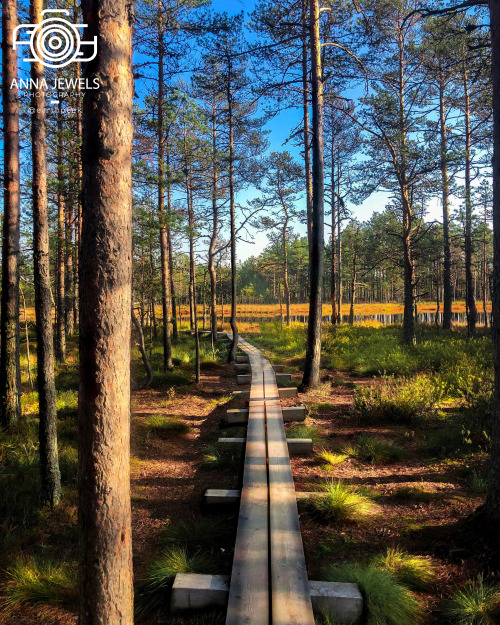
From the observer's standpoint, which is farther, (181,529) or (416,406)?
(416,406)

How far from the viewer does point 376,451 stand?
5.17m

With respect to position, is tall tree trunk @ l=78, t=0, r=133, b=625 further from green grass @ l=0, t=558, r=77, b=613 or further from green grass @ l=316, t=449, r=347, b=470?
green grass @ l=316, t=449, r=347, b=470

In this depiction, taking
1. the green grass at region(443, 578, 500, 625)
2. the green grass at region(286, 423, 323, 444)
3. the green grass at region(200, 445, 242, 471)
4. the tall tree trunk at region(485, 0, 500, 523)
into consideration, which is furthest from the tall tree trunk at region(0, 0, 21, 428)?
the tall tree trunk at region(485, 0, 500, 523)

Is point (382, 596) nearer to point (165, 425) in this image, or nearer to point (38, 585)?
point (38, 585)

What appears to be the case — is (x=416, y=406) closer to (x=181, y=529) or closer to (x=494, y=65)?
(x=181, y=529)

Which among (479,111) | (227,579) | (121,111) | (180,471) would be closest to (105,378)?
(121,111)

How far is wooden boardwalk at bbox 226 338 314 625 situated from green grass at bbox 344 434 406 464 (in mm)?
1154

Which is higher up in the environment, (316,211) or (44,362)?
(316,211)

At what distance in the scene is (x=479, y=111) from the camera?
49.2 feet

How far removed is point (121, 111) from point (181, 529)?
150 inches

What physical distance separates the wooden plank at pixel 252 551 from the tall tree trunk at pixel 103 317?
0.83 metres

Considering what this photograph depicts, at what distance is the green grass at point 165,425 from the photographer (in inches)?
272

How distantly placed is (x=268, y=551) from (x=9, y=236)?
22.3 ft

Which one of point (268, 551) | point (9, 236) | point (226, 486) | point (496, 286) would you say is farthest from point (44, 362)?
point (496, 286)
